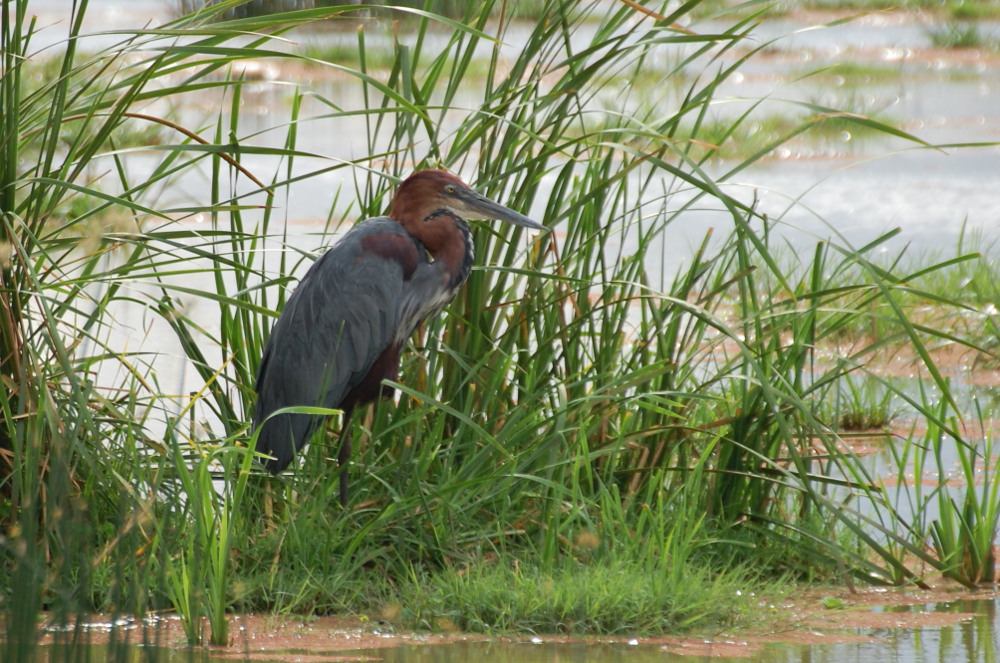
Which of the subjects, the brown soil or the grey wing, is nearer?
the brown soil

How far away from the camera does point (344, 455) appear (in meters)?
3.34

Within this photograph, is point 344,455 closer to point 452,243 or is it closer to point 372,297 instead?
point 372,297

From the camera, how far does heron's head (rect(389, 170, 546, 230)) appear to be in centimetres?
336

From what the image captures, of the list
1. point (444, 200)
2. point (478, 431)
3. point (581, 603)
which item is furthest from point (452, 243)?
point (581, 603)

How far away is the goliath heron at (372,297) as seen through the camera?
3.37 meters

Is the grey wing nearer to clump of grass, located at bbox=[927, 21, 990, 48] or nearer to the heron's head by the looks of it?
the heron's head

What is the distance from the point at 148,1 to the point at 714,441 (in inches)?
592

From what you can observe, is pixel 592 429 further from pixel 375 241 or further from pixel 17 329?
pixel 17 329

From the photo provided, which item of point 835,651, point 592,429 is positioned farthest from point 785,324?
point 835,651

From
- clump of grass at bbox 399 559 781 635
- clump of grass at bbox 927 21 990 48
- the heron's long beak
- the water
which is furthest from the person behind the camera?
clump of grass at bbox 927 21 990 48

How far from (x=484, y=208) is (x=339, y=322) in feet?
1.46

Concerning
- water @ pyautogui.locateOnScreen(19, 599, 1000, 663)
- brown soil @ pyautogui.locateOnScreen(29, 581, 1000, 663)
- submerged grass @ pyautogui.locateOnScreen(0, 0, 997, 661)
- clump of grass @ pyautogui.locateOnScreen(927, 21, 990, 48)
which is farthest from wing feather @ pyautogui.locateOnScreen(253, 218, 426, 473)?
clump of grass @ pyautogui.locateOnScreen(927, 21, 990, 48)

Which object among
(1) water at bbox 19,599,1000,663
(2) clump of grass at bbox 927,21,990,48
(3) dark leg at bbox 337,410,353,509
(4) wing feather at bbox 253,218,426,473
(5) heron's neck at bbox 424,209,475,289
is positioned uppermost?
(2) clump of grass at bbox 927,21,990,48

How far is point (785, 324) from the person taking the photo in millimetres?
A: 3371
